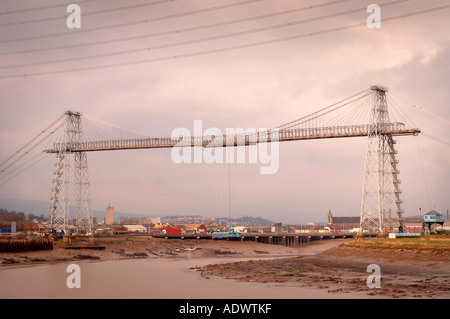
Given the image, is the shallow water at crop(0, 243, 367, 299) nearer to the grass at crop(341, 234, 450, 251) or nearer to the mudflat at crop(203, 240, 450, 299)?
the mudflat at crop(203, 240, 450, 299)

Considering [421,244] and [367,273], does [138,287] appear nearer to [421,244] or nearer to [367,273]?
[367,273]

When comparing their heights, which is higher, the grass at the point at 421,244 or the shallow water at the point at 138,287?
the grass at the point at 421,244

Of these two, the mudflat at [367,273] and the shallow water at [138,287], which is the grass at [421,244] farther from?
the shallow water at [138,287]

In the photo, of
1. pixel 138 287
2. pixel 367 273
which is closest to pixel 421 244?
pixel 367 273

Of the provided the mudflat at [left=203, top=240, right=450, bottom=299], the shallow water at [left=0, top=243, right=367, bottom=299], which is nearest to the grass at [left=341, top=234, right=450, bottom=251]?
the mudflat at [left=203, top=240, right=450, bottom=299]

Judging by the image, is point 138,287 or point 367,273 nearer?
point 138,287

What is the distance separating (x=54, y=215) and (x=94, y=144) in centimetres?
2375

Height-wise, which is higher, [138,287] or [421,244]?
[421,244]

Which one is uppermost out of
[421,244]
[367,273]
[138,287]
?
[421,244]

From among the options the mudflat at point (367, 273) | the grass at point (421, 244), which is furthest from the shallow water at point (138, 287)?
the grass at point (421, 244)

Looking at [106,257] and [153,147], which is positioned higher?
[153,147]
